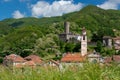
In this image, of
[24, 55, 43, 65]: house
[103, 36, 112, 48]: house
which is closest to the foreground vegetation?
[24, 55, 43, 65]: house

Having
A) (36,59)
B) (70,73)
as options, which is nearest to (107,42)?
(36,59)

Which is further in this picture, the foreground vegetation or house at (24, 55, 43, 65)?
house at (24, 55, 43, 65)

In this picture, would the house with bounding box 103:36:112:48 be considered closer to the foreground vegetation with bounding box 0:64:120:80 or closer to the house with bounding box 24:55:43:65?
the house with bounding box 24:55:43:65

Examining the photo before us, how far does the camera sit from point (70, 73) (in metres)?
5.09

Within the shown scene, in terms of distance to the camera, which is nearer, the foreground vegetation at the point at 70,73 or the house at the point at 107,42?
the foreground vegetation at the point at 70,73

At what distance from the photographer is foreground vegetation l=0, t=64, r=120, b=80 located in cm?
484

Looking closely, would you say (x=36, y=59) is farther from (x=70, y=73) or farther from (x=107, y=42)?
(x=107, y=42)

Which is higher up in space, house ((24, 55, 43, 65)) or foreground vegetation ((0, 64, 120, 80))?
foreground vegetation ((0, 64, 120, 80))

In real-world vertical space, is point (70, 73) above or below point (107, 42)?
above

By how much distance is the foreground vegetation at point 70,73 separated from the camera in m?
4.84

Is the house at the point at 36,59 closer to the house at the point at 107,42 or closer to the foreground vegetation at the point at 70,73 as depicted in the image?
the foreground vegetation at the point at 70,73

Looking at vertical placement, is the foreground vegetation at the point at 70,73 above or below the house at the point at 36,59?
above

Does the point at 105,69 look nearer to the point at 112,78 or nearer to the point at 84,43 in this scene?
the point at 112,78

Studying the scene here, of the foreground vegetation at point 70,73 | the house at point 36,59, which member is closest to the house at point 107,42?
the house at point 36,59
